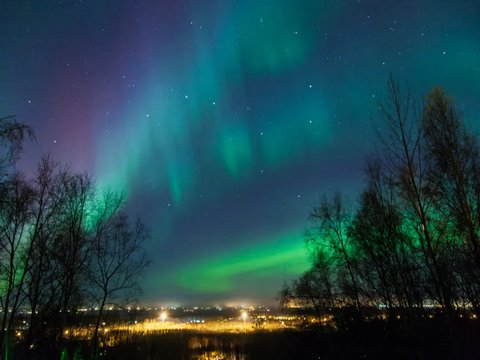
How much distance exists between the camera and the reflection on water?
30359 mm

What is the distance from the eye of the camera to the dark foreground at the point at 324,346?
15120mm

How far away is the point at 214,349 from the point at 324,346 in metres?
17.7

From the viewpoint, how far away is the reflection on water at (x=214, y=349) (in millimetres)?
30359

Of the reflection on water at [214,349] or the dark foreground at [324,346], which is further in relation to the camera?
the reflection on water at [214,349]

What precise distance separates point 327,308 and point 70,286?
18.2 metres

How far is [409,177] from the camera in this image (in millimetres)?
12086

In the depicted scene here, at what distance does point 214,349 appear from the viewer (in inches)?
1357

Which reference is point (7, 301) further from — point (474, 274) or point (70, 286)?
point (474, 274)

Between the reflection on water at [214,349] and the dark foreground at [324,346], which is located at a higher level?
the dark foreground at [324,346]

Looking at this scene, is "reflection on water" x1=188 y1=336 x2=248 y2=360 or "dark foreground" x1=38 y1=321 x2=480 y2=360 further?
"reflection on water" x1=188 y1=336 x2=248 y2=360

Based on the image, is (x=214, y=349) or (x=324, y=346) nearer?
(x=324, y=346)

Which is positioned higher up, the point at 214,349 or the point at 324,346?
the point at 324,346

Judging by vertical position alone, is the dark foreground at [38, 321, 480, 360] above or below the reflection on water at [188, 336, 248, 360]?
above

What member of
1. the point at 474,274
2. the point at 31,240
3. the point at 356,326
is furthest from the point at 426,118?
the point at 31,240
